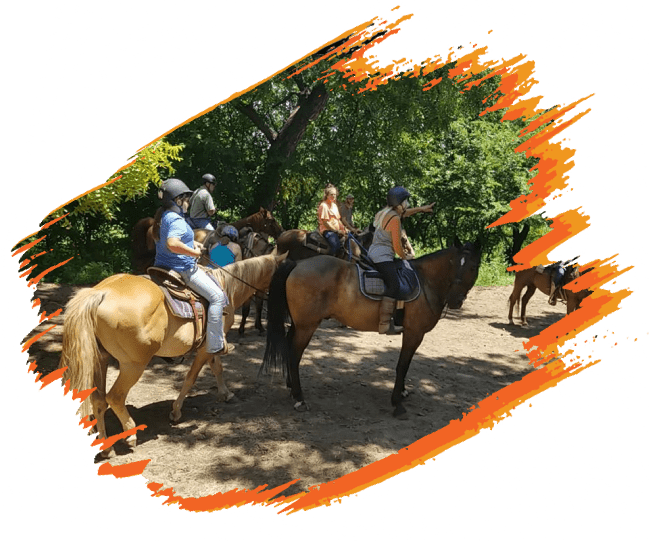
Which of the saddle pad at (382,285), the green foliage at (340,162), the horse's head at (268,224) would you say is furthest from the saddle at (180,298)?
the horse's head at (268,224)

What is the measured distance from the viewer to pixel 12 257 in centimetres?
407

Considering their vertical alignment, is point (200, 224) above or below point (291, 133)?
below

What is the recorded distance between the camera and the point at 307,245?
10789 millimetres

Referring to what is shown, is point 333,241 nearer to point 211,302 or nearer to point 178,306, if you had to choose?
point 211,302

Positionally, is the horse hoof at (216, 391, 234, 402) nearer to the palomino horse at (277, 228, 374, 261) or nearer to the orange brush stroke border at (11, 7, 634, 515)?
the orange brush stroke border at (11, 7, 634, 515)

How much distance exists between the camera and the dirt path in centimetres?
481

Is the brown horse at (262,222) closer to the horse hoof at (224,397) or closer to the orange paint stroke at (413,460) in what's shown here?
the horse hoof at (224,397)

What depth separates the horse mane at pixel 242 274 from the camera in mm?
6168

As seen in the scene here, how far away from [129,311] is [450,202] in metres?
19.0

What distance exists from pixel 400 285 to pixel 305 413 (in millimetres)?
2218

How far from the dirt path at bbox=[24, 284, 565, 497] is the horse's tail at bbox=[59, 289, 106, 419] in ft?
3.28

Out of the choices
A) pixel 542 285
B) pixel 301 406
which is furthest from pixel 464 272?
pixel 542 285

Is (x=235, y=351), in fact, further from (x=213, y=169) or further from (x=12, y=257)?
(x=213, y=169)

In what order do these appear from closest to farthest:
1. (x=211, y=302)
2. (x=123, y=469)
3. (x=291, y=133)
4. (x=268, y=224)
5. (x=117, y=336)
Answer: (x=123, y=469) < (x=117, y=336) < (x=211, y=302) < (x=268, y=224) < (x=291, y=133)
